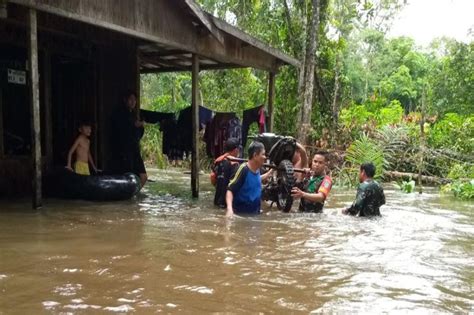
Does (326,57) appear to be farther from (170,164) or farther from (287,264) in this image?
(287,264)

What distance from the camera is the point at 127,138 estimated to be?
10.0m

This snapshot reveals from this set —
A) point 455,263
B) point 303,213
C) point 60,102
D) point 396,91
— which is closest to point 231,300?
point 455,263

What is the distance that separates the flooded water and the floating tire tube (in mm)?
541

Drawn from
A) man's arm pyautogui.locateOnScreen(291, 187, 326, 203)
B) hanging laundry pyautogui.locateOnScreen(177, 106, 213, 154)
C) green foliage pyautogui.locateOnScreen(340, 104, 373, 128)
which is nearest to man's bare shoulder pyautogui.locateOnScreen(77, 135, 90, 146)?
hanging laundry pyautogui.locateOnScreen(177, 106, 213, 154)

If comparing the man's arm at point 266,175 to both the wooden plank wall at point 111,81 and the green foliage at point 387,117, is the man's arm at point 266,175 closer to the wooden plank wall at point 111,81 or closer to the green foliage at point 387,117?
the wooden plank wall at point 111,81

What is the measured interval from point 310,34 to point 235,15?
3723 mm

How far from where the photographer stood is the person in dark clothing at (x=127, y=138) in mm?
9992

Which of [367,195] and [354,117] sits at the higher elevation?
[354,117]

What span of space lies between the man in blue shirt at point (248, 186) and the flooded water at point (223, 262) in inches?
11.0

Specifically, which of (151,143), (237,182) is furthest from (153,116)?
(151,143)

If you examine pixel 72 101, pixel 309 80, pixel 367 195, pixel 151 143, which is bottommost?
pixel 367 195

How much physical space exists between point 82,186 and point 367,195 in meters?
4.59

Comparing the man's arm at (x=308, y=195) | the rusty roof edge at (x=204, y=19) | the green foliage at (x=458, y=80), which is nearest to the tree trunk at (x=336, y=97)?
the green foliage at (x=458, y=80)

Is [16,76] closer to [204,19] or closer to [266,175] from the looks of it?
[204,19]
